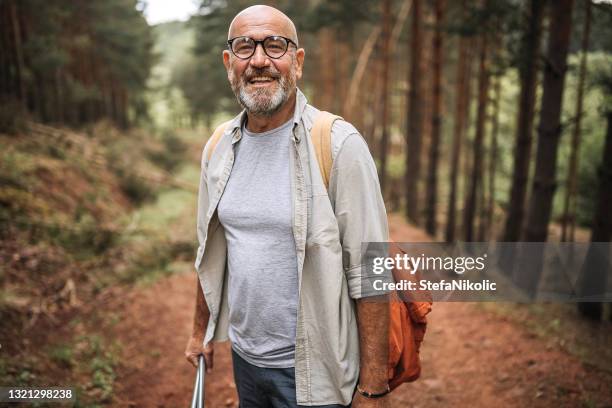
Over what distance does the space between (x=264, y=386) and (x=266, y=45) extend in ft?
5.56

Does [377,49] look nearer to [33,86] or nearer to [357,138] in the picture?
[33,86]

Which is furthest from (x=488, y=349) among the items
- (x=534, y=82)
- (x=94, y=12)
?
(x=94, y=12)

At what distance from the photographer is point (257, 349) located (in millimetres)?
2062

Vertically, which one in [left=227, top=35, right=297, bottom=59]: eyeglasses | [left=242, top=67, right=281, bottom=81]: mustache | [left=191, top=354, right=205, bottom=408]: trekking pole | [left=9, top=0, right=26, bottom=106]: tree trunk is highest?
[left=9, top=0, right=26, bottom=106]: tree trunk

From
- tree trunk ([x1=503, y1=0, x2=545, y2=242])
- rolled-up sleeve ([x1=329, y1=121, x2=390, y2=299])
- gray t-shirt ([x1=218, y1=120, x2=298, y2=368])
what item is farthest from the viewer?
tree trunk ([x1=503, y1=0, x2=545, y2=242])

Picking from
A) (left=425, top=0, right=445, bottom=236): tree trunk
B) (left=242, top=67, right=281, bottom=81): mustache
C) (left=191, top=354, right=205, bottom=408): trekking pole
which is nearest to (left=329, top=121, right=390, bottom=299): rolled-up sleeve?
(left=242, top=67, right=281, bottom=81): mustache

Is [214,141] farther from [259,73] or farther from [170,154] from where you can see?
[170,154]

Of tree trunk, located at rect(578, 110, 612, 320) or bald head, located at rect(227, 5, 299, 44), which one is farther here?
tree trunk, located at rect(578, 110, 612, 320)

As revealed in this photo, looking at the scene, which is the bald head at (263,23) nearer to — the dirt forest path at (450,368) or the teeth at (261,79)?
the teeth at (261,79)

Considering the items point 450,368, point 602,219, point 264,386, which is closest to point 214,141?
point 264,386

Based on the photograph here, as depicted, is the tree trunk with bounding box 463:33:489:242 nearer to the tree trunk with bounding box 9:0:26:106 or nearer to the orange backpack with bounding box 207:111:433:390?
the orange backpack with bounding box 207:111:433:390

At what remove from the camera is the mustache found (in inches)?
79.7

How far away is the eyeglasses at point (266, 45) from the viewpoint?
6.61 feet

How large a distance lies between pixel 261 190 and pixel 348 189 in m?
0.46
